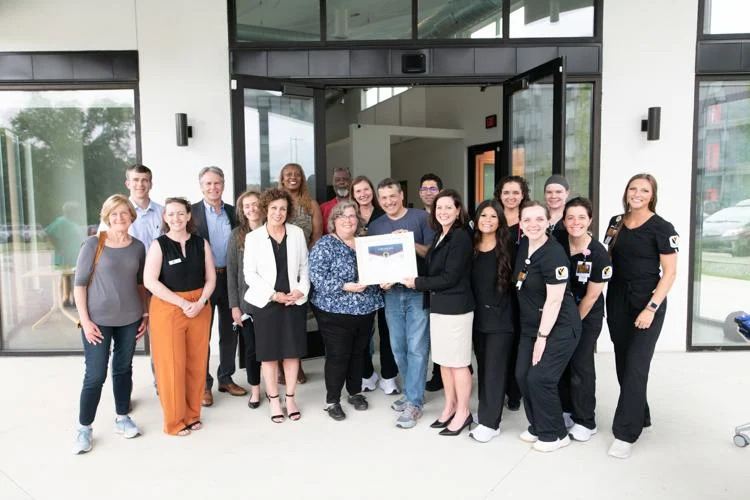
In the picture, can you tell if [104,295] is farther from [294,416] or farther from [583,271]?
[583,271]

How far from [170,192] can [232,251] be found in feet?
5.41

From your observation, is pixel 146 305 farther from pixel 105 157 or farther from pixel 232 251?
pixel 105 157

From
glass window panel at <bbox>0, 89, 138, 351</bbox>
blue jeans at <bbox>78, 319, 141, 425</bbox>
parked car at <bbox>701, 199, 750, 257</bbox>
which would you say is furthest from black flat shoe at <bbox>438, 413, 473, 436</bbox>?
glass window panel at <bbox>0, 89, 138, 351</bbox>

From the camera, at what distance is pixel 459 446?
3.22m

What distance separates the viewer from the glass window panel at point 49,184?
5074mm

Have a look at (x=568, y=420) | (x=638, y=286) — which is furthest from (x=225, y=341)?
(x=638, y=286)

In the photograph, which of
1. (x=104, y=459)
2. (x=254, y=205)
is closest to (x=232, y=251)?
(x=254, y=205)

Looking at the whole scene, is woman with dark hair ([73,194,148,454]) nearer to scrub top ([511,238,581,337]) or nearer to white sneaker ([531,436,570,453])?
scrub top ([511,238,581,337])

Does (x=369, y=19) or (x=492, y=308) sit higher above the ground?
(x=369, y=19)

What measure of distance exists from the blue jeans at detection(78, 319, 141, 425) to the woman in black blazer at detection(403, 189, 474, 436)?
1.79 metres

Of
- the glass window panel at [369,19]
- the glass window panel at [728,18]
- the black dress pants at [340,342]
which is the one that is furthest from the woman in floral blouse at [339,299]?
the glass window panel at [728,18]

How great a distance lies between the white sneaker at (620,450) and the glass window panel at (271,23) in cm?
407

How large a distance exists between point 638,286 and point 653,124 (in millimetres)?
2466

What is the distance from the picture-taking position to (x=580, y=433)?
129 inches
